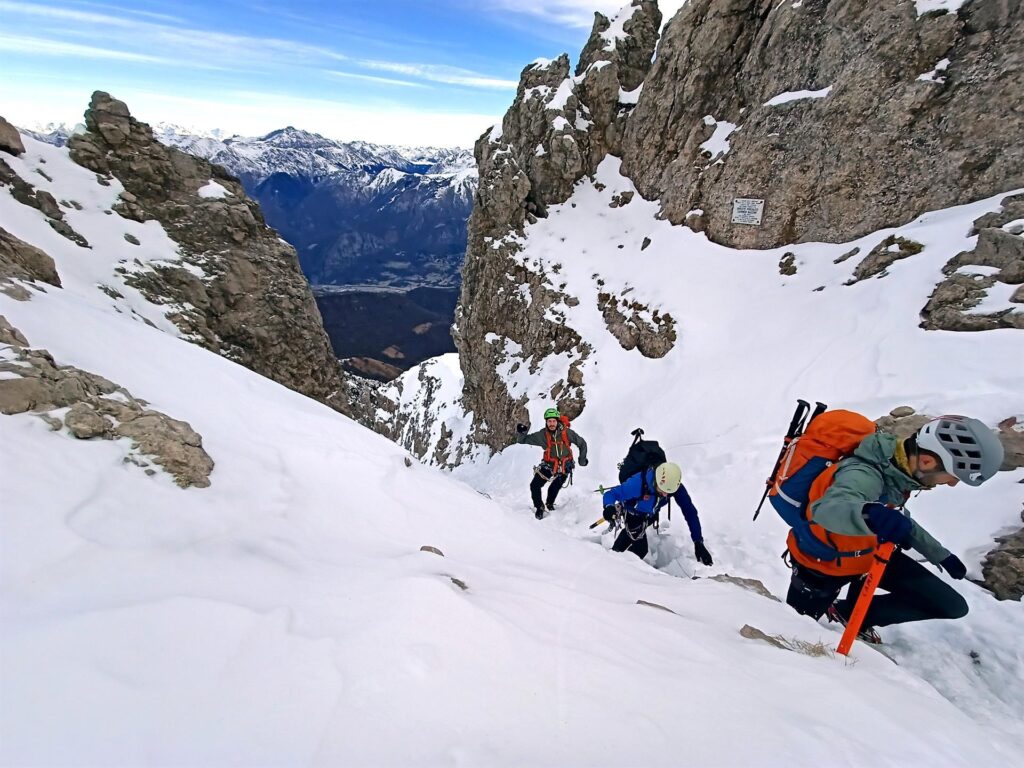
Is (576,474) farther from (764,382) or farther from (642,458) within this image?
(642,458)

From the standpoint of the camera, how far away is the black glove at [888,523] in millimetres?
3481

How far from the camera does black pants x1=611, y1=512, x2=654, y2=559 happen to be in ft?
23.8

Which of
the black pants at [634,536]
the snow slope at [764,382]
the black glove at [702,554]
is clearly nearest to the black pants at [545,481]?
the snow slope at [764,382]

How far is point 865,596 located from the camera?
399cm

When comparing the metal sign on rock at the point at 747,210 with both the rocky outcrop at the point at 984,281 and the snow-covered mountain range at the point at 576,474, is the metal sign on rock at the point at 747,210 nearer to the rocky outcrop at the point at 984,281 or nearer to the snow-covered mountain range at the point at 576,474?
the snow-covered mountain range at the point at 576,474

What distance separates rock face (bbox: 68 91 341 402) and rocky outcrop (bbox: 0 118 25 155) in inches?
69.0

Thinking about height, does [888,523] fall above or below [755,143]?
below

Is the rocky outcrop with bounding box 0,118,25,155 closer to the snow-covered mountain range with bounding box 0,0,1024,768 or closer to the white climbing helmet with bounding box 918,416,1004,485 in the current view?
the snow-covered mountain range with bounding box 0,0,1024,768

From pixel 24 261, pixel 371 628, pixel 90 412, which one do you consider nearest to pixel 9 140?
pixel 24 261

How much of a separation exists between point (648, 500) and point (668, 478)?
0.66 m

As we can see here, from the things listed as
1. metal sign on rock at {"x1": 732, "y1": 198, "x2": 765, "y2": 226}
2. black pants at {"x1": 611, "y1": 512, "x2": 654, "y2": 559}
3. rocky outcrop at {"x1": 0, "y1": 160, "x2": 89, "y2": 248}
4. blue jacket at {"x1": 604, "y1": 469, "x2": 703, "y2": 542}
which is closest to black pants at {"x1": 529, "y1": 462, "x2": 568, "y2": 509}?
black pants at {"x1": 611, "y1": 512, "x2": 654, "y2": 559}

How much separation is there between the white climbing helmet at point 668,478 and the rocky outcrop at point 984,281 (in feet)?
26.7

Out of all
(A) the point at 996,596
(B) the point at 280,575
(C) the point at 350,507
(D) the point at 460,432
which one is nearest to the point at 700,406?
(A) the point at 996,596

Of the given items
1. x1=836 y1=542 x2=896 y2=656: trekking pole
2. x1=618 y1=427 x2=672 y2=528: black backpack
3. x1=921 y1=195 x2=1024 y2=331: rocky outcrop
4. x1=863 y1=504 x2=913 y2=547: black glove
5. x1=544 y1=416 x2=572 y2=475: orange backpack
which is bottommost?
x1=544 y1=416 x2=572 y2=475: orange backpack
